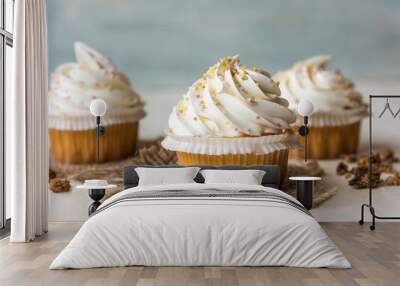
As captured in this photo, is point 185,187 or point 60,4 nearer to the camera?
point 185,187

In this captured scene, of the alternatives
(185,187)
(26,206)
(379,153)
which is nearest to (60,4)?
(26,206)

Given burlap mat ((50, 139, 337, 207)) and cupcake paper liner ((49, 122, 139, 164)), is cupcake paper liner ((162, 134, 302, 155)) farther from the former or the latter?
cupcake paper liner ((49, 122, 139, 164))

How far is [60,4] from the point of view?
24.9 ft

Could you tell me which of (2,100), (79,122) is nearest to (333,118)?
(79,122)

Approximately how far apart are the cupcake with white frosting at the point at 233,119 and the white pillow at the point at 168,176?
0.96ft

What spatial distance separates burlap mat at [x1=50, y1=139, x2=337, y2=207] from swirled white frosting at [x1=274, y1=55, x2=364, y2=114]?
70 centimetres

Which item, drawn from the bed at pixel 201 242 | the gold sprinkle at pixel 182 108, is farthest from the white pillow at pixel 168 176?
the bed at pixel 201 242

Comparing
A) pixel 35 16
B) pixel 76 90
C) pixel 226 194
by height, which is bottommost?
pixel 226 194

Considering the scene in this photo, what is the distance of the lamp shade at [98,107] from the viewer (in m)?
6.96

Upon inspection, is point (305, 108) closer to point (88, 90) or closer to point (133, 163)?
point (133, 163)

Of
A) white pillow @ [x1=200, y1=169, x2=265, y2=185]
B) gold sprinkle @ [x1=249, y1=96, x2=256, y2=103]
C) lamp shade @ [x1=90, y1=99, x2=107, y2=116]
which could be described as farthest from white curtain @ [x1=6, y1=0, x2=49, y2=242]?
gold sprinkle @ [x1=249, y1=96, x2=256, y2=103]

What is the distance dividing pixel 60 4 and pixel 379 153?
423 centimetres

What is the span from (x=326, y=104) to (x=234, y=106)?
1.33 m

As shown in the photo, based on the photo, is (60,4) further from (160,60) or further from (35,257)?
(35,257)
